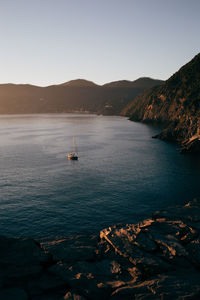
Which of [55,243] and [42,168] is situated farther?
[42,168]

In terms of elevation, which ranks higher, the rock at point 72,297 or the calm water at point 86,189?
the rock at point 72,297

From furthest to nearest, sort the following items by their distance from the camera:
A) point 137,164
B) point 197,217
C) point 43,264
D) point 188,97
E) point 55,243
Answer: point 188,97, point 137,164, point 197,217, point 55,243, point 43,264

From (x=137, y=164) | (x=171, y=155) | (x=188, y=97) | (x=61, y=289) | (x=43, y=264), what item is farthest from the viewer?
(x=188, y=97)

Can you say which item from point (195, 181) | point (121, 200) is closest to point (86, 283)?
point (121, 200)

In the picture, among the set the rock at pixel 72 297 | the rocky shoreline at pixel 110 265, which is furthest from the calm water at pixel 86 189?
the rock at pixel 72 297

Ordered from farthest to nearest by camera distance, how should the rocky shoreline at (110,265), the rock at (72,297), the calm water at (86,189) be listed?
the calm water at (86,189)
the rocky shoreline at (110,265)
the rock at (72,297)

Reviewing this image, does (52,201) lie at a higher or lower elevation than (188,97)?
lower

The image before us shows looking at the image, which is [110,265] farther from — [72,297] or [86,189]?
[86,189]

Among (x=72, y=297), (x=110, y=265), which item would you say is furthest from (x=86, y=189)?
(x=72, y=297)

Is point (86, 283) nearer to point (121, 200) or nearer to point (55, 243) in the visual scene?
point (55, 243)

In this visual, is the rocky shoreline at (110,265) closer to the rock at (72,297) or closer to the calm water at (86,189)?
the rock at (72,297)
